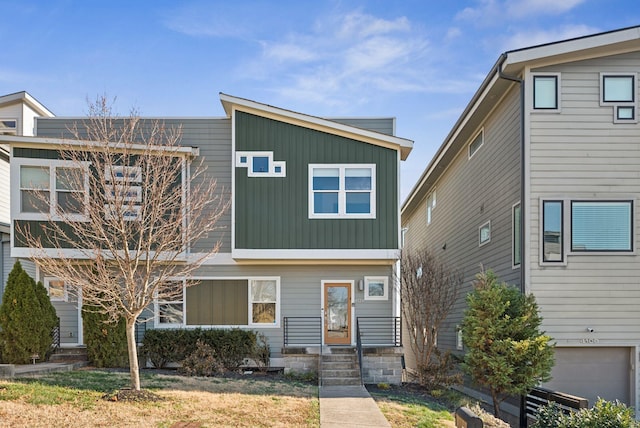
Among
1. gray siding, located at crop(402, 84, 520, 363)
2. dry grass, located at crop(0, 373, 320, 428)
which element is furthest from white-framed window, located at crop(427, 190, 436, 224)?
dry grass, located at crop(0, 373, 320, 428)

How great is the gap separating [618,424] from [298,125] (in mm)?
10803

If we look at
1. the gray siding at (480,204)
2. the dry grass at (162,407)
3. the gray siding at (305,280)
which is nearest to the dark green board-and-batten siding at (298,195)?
the gray siding at (305,280)

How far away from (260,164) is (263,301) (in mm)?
3823

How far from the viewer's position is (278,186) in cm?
1600

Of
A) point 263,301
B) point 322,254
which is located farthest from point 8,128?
point 322,254

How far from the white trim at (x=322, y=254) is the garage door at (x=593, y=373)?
16.3 feet

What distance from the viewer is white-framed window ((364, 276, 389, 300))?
648 inches

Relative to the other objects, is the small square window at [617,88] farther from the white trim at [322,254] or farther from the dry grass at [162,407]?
the dry grass at [162,407]

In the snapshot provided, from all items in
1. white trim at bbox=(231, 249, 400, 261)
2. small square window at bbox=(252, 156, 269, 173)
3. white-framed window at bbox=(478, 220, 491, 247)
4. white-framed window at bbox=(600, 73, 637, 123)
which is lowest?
white trim at bbox=(231, 249, 400, 261)

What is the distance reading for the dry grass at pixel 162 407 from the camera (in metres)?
8.97

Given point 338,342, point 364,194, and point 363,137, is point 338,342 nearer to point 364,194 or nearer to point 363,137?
point 364,194

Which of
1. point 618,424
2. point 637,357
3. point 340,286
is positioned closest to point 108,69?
point 340,286

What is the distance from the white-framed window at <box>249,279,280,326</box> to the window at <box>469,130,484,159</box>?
22.7 ft

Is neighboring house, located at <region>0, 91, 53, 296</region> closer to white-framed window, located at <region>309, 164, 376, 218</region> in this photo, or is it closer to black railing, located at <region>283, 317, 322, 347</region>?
black railing, located at <region>283, 317, 322, 347</region>
